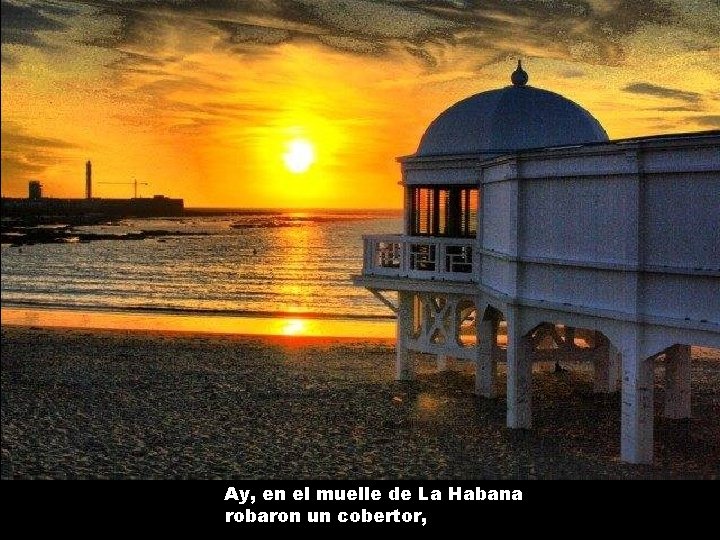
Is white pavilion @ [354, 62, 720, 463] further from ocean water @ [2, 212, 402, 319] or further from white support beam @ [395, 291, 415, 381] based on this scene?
ocean water @ [2, 212, 402, 319]

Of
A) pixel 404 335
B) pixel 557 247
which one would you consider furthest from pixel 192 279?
pixel 557 247

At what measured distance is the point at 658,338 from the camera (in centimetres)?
1391

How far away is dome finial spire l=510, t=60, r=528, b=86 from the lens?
2286cm

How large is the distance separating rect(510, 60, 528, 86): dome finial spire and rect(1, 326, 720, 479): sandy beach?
25.4 ft

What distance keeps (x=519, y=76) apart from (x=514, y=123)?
1.65 meters

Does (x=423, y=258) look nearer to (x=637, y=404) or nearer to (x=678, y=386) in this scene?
(x=678, y=386)

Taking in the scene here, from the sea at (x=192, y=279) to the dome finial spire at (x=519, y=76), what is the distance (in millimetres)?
12910

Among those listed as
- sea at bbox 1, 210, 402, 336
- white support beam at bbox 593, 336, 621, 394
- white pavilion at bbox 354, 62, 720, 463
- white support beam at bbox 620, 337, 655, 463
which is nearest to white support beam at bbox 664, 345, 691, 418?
white pavilion at bbox 354, 62, 720, 463

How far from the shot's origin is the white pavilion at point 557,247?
525 inches

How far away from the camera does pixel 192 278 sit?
78688 millimetres

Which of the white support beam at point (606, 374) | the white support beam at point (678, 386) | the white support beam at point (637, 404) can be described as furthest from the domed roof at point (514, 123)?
the white support beam at point (637, 404)
